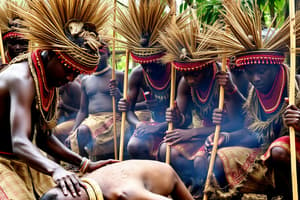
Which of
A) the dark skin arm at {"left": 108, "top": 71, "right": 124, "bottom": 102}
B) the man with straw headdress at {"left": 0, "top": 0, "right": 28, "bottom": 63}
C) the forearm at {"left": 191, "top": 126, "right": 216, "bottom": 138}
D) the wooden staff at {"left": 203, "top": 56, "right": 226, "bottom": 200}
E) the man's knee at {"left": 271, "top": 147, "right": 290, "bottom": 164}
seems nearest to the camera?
the man's knee at {"left": 271, "top": 147, "right": 290, "bottom": 164}

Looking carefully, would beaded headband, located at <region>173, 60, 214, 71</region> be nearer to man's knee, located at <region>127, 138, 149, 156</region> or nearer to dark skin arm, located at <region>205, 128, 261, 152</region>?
dark skin arm, located at <region>205, 128, 261, 152</region>

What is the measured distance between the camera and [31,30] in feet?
13.4

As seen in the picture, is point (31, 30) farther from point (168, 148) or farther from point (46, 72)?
point (168, 148)

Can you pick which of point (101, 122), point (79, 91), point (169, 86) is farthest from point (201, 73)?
point (79, 91)

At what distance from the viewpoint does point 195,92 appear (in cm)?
576

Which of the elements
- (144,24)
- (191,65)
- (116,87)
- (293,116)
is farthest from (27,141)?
(116,87)

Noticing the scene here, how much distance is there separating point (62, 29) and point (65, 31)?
0.10 feet

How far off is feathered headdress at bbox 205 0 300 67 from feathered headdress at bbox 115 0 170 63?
0.99 meters

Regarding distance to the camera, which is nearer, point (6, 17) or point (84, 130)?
point (6, 17)

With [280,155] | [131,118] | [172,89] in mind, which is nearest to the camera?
[280,155]

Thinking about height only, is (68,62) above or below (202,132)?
above

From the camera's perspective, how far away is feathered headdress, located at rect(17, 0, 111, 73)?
399 cm

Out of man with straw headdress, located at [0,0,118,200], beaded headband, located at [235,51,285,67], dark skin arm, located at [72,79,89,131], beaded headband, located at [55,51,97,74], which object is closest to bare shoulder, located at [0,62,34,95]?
man with straw headdress, located at [0,0,118,200]

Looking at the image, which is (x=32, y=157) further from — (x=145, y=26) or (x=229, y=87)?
(x=145, y=26)
